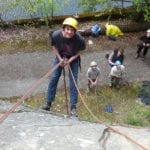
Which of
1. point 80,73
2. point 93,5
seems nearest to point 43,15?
point 93,5

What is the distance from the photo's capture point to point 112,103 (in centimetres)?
1159

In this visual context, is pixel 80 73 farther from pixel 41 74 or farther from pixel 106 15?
pixel 106 15

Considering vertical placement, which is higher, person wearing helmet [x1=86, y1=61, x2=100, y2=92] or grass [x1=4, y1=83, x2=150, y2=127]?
person wearing helmet [x1=86, y1=61, x2=100, y2=92]

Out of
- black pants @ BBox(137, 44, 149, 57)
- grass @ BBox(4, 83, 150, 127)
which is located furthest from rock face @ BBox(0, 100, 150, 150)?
black pants @ BBox(137, 44, 149, 57)

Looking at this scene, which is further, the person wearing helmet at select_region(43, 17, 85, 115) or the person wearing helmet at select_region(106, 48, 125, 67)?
the person wearing helmet at select_region(106, 48, 125, 67)

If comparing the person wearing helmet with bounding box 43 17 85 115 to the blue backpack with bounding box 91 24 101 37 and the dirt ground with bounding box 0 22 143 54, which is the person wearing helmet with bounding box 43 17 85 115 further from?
the blue backpack with bounding box 91 24 101 37

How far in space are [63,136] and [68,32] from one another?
6.83 ft

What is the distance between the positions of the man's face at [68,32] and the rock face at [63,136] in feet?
5.05

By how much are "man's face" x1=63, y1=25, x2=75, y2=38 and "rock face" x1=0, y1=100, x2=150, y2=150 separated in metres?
1.54

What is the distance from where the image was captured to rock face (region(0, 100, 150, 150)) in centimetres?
570

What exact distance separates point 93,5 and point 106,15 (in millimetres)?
1675

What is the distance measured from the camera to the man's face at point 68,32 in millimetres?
7346

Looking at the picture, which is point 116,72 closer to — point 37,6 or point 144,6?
point 144,6

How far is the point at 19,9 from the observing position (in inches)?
599
